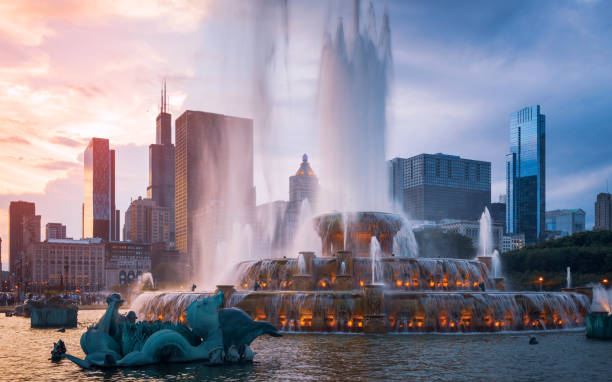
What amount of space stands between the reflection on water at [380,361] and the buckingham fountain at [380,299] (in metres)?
2.56

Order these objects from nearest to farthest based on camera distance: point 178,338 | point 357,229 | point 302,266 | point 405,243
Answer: point 178,338, point 302,266, point 357,229, point 405,243

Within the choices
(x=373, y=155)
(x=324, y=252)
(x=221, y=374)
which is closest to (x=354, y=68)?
(x=373, y=155)

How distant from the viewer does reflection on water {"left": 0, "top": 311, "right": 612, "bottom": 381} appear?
23766 millimetres

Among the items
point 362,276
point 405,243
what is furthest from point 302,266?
point 405,243

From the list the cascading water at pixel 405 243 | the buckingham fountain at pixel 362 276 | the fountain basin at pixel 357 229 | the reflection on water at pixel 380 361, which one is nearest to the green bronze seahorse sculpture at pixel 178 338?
the reflection on water at pixel 380 361

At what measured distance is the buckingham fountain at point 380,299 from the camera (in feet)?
130

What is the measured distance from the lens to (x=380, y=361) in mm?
26859

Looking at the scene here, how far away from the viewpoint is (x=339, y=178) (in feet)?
201

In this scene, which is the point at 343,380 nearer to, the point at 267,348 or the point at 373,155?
the point at 267,348

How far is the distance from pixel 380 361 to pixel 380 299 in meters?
12.1

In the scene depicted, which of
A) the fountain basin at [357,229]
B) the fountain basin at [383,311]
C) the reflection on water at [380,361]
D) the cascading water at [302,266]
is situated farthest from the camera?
the fountain basin at [357,229]

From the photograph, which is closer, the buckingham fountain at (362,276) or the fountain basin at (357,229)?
the buckingham fountain at (362,276)

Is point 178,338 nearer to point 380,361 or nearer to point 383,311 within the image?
point 380,361

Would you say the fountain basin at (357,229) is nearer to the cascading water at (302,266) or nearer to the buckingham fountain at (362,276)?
the buckingham fountain at (362,276)
